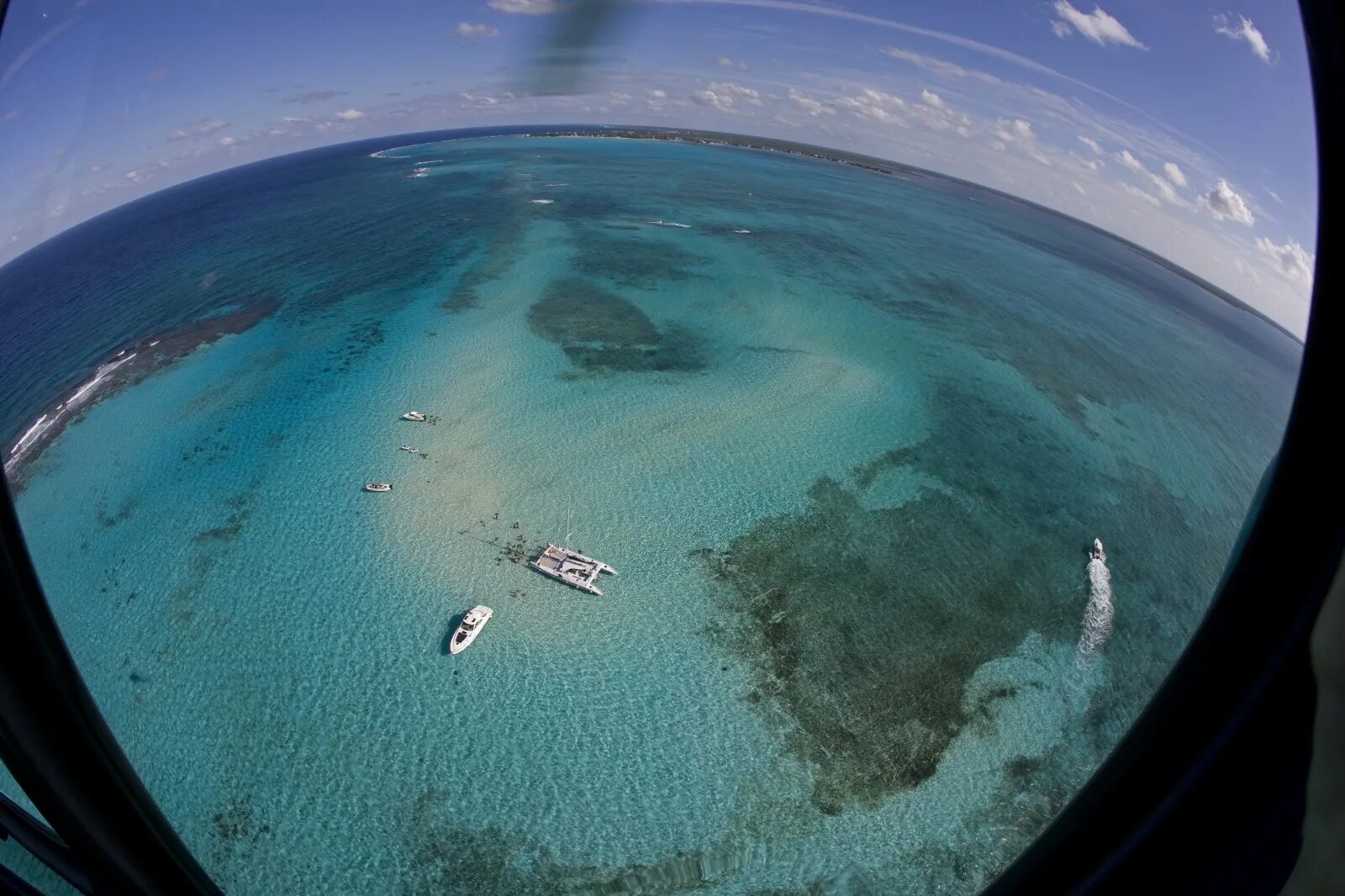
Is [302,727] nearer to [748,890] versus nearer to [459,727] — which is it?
[459,727]

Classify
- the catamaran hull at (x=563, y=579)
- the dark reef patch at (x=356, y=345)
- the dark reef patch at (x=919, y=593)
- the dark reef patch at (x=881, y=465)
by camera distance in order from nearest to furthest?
the dark reef patch at (x=919, y=593), the catamaran hull at (x=563, y=579), the dark reef patch at (x=881, y=465), the dark reef patch at (x=356, y=345)

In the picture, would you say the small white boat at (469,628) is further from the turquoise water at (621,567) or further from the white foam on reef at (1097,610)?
the white foam on reef at (1097,610)

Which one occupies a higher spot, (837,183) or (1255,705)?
(1255,705)

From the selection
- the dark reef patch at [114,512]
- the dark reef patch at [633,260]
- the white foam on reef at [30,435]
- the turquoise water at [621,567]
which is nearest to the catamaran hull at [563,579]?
the turquoise water at [621,567]

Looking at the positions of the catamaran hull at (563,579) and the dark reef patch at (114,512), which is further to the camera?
the dark reef patch at (114,512)

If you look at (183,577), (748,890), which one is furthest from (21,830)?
(183,577)

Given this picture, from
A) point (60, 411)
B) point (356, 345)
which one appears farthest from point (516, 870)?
point (60, 411)

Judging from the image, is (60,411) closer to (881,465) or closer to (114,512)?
(114,512)

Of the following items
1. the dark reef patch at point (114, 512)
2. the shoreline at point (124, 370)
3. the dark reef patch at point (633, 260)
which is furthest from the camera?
the dark reef patch at point (633, 260)
